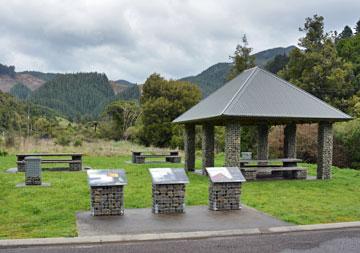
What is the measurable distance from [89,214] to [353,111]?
94.1 feet

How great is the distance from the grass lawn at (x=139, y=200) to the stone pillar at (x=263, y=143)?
13.4ft

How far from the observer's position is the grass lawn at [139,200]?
787cm

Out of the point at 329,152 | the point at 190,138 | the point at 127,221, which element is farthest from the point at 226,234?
the point at 190,138

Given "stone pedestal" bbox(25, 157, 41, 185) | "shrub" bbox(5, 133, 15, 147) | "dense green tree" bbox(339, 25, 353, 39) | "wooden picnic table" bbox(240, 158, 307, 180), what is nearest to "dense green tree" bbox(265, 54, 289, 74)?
"dense green tree" bbox(339, 25, 353, 39)

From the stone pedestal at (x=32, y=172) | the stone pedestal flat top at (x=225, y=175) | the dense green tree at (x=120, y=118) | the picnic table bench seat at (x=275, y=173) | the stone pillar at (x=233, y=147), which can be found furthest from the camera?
the dense green tree at (x=120, y=118)

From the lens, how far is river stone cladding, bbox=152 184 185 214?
862 cm

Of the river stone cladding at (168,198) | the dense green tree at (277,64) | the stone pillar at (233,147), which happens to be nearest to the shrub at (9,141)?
the stone pillar at (233,147)

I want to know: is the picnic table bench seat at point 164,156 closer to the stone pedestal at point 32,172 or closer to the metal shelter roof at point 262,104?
the metal shelter roof at point 262,104

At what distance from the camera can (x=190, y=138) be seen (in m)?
19.0

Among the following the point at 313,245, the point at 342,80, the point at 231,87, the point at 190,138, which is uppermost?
the point at 342,80

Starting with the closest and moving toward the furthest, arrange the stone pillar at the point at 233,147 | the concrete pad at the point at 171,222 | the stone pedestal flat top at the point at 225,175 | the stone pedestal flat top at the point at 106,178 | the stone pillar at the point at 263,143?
1. the concrete pad at the point at 171,222
2. the stone pedestal flat top at the point at 106,178
3. the stone pedestal flat top at the point at 225,175
4. the stone pillar at the point at 233,147
5. the stone pillar at the point at 263,143

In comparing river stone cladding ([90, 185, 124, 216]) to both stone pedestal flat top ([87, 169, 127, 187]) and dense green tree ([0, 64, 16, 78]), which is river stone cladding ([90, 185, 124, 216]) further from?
dense green tree ([0, 64, 16, 78])

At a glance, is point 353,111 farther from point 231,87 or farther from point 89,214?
point 89,214

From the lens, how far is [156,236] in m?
6.81
